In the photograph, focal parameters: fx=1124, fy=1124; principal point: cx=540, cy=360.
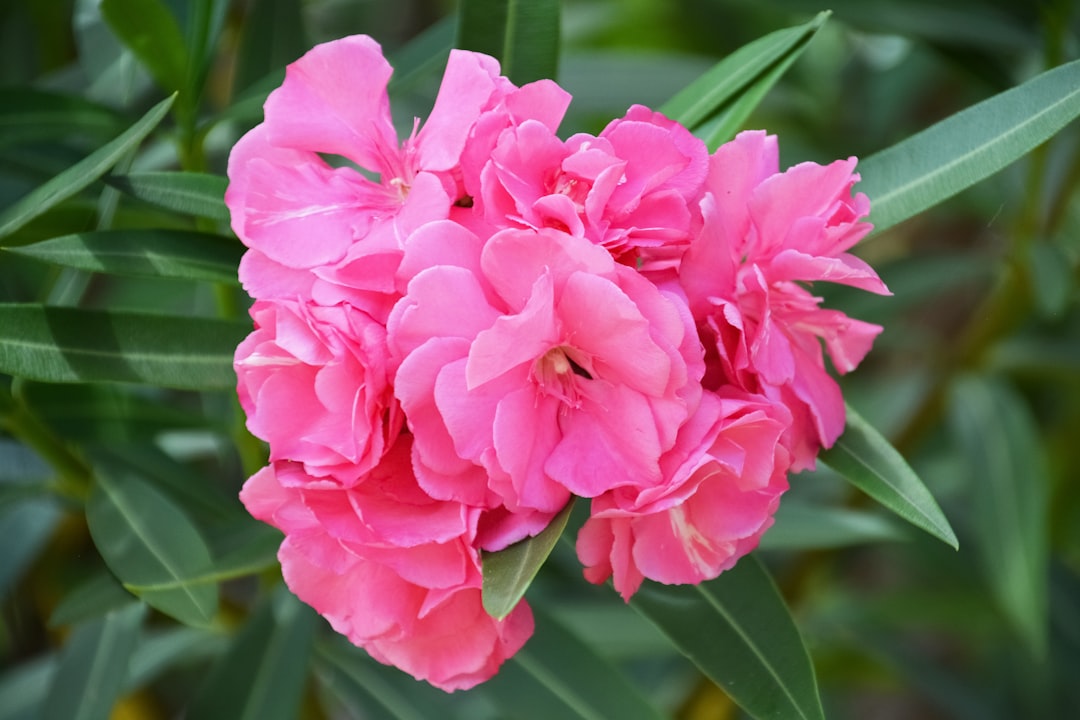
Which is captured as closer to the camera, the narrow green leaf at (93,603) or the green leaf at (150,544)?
the green leaf at (150,544)

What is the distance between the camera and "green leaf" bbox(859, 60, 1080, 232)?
0.68 m

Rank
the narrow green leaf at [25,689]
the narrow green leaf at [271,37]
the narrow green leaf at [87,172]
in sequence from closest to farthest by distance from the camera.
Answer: the narrow green leaf at [87,172] → the narrow green leaf at [271,37] → the narrow green leaf at [25,689]

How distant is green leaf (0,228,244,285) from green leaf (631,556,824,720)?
362 mm

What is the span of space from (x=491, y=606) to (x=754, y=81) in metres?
0.43

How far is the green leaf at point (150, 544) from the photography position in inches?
28.3

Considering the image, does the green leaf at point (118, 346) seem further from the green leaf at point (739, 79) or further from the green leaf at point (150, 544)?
the green leaf at point (739, 79)

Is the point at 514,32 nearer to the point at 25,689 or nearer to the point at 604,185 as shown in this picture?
the point at 604,185

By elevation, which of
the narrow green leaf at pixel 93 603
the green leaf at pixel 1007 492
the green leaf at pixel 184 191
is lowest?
the green leaf at pixel 1007 492

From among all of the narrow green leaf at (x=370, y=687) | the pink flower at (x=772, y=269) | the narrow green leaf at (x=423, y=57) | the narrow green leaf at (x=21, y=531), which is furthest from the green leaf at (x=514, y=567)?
the narrow green leaf at (x=21, y=531)

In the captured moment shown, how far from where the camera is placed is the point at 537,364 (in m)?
0.61

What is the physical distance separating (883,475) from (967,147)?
8.7 inches

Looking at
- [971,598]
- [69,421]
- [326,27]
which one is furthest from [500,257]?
[971,598]

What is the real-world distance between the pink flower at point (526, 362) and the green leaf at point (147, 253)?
0.74ft

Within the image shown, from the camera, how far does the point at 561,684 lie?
37.4 inches
